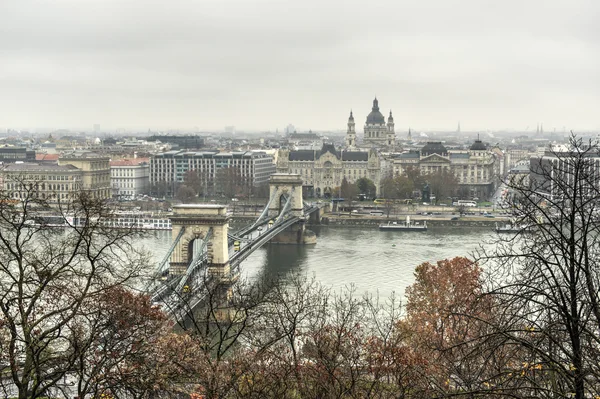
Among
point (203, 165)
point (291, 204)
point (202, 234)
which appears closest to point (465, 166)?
point (203, 165)

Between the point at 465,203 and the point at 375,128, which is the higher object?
the point at 375,128

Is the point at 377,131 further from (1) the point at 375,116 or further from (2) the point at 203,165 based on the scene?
(2) the point at 203,165

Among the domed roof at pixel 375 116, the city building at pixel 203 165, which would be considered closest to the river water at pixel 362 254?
the city building at pixel 203 165

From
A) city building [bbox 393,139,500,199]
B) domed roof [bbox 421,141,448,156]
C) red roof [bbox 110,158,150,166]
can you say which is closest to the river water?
city building [bbox 393,139,500,199]

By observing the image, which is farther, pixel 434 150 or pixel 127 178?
pixel 434 150

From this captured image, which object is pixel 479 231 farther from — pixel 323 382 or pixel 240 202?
pixel 323 382
